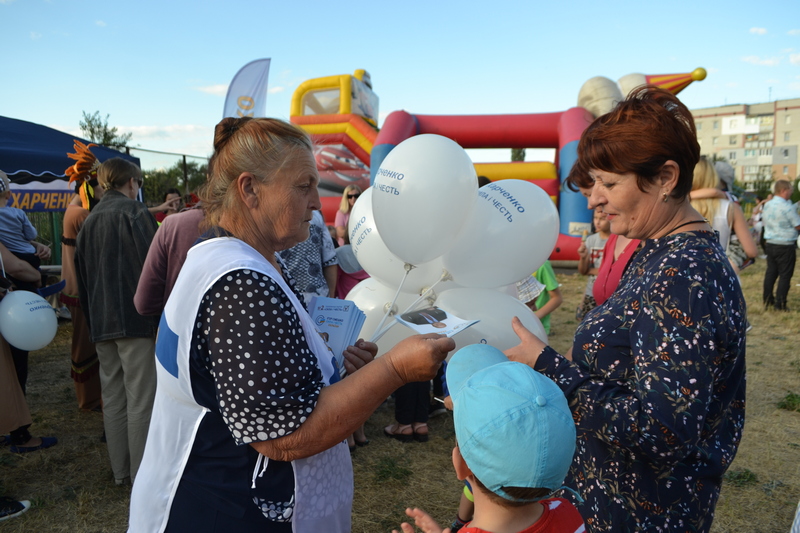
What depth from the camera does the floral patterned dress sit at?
3.79 feet

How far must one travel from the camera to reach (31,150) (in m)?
6.57

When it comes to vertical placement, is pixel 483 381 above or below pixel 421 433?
above

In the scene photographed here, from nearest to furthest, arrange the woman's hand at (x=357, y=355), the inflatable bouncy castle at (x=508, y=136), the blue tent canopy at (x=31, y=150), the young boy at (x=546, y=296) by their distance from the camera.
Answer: the woman's hand at (x=357, y=355), the young boy at (x=546, y=296), the blue tent canopy at (x=31, y=150), the inflatable bouncy castle at (x=508, y=136)

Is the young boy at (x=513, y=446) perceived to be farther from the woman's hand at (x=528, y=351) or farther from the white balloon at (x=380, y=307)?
the white balloon at (x=380, y=307)

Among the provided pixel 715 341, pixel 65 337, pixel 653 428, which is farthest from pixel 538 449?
pixel 65 337

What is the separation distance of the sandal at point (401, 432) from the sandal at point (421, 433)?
1.3 inches

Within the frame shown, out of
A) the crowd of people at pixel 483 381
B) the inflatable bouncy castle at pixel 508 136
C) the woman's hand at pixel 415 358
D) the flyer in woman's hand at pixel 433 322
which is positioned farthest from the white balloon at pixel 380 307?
the inflatable bouncy castle at pixel 508 136

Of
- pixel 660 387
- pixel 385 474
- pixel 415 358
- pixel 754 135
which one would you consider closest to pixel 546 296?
pixel 385 474

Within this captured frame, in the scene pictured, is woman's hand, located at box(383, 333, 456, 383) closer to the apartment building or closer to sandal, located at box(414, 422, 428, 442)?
sandal, located at box(414, 422, 428, 442)

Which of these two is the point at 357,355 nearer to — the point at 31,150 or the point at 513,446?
the point at 513,446

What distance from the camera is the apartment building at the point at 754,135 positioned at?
6266 centimetres

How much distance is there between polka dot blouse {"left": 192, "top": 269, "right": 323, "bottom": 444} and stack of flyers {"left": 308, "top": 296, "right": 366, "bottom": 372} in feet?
1.83

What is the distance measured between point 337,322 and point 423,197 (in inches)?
27.4

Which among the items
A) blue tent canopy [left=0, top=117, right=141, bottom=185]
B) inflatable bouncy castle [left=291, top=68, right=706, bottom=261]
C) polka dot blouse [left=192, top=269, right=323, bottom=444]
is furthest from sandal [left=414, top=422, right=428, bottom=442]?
inflatable bouncy castle [left=291, top=68, right=706, bottom=261]
